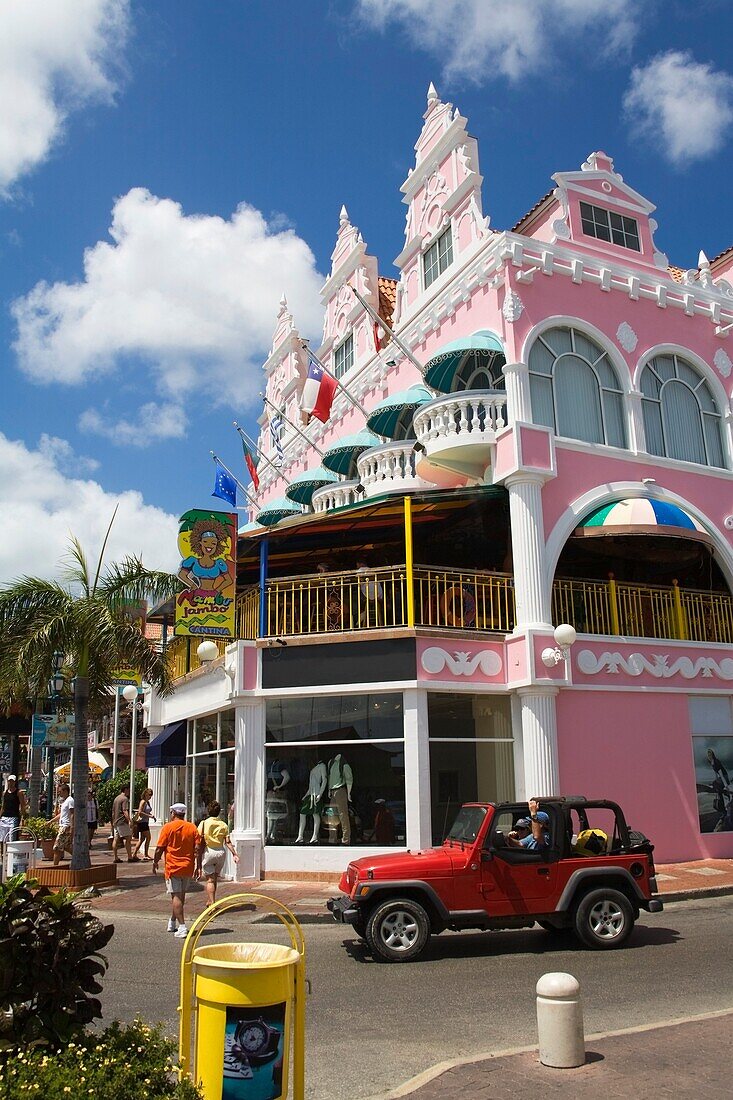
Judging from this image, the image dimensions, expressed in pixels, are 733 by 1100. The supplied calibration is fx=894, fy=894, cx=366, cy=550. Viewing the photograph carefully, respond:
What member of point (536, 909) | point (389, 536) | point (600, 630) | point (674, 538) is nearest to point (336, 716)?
point (389, 536)

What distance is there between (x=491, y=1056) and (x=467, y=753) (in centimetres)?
1018

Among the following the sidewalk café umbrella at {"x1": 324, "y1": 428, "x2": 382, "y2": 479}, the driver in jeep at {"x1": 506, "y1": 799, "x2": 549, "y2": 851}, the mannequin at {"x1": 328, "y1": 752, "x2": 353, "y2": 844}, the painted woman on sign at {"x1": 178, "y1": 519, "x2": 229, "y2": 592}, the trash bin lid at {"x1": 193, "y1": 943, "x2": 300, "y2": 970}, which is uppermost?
the sidewalk café umbrella at {"x1": 324, "y1": 428, "x2": 382, "y2": 479}

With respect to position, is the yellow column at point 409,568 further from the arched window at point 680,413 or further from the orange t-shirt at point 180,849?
the arched window at point 680,413

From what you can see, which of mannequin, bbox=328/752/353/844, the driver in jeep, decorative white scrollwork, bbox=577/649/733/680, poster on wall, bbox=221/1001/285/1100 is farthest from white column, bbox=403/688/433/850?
poster on wall, bbox=221/1001/285/1100

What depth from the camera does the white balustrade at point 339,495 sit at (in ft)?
65.5

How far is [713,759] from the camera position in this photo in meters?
18.0

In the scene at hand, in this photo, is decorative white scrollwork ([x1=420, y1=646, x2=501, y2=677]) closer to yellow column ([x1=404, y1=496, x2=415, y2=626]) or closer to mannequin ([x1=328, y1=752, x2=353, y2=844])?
yellow column ([x1=404, y1=496, x2=415, y2=626])

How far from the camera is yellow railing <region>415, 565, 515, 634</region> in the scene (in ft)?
55.3

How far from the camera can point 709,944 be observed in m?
10.2

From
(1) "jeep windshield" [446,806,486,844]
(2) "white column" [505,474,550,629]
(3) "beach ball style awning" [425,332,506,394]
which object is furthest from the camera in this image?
(3) "beach ball style awning" [425,332,506,394]

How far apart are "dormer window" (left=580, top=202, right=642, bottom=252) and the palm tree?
12.3 meters

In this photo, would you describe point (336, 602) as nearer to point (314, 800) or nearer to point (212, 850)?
point (314, 800)

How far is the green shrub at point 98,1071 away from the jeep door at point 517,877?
20.9 feet

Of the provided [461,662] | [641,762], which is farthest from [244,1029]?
[641,762]
